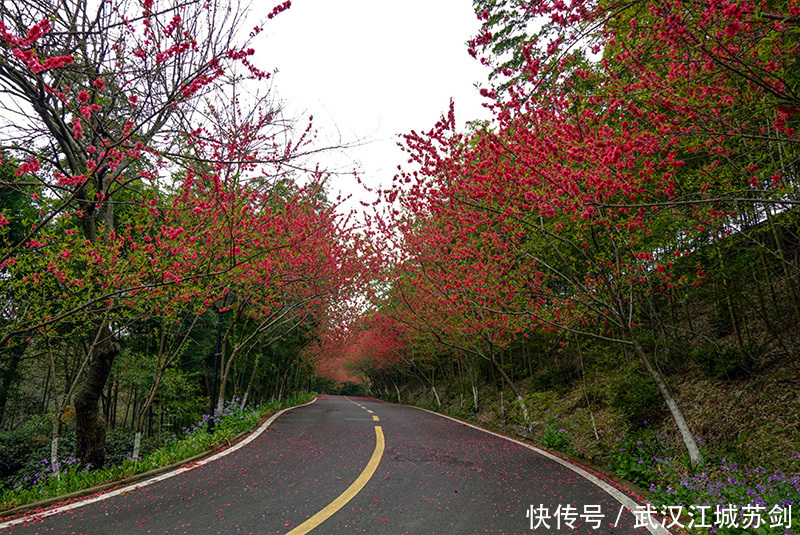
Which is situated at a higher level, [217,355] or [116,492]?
[217,355]

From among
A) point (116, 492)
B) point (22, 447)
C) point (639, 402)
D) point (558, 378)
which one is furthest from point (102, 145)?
point (22, 447)

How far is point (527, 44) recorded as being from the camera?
3910 millimetres

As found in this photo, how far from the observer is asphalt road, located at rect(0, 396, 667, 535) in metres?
3.56

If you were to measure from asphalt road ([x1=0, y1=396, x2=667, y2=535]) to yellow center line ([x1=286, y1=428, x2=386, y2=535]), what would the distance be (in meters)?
0.01

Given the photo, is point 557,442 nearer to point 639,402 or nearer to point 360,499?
point 639,402

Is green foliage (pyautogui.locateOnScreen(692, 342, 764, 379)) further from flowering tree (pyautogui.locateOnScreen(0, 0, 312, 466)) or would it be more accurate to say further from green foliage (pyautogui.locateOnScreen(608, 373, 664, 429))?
flowering tree (pyautogui.locateOnScreen(0, 0, 312, 466))

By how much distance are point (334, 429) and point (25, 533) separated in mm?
6757

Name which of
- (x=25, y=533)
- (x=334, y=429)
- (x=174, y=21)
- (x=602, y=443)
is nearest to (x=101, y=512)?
(x=25, y=533)

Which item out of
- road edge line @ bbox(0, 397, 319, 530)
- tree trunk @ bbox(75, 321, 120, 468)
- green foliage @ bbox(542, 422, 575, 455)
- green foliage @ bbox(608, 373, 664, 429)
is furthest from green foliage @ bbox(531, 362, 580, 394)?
tree trunk @ bbox(75, 321, 120, 468)

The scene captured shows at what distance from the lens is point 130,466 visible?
531 cm

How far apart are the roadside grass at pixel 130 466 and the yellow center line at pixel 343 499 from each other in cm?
319

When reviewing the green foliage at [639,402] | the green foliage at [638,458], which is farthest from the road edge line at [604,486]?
the green foliage at [639,402]

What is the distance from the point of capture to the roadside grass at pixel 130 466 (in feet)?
15.3

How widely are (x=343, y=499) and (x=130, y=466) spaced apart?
346cm
